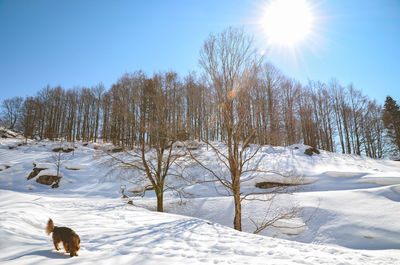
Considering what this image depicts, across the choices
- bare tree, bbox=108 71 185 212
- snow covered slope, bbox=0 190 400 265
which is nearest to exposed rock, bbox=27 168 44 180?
bare tree, bbox=108 71 185 212

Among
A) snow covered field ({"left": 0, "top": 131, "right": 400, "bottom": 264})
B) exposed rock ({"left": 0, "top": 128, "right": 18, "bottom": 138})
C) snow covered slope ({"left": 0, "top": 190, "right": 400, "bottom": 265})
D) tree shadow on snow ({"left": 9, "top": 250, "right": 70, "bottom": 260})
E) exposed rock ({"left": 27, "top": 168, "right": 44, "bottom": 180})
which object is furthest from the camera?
exposed rock ({"left": 0, "top": 128, "right": 18, "bottom": 138})

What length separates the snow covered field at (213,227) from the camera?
3.23 meters

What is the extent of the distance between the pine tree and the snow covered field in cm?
1096

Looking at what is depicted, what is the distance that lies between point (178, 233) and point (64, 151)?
32.1 metres

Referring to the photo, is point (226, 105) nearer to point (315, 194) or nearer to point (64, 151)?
point (315, 194)

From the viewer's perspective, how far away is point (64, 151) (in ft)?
97.6

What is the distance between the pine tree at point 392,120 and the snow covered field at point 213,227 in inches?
431

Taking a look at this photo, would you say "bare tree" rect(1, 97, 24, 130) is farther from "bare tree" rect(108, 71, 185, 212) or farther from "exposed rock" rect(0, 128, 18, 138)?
"bare tree" rect(108, 71, 185, 212)

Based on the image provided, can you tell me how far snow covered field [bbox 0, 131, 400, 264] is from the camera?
323 centimetres

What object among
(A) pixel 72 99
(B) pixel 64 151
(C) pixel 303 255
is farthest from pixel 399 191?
(A) pixel 72 99

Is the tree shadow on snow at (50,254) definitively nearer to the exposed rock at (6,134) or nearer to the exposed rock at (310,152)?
the exposed rock at (310,152)

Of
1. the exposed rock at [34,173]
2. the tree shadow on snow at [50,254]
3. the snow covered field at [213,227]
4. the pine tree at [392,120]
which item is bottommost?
the snow covered field at [213,227]

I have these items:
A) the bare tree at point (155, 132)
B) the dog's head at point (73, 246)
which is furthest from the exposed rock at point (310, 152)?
the dog's head at point (73, 246)

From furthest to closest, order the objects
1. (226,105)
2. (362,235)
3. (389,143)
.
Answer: (389,143) < (226,105) < (362,235)
